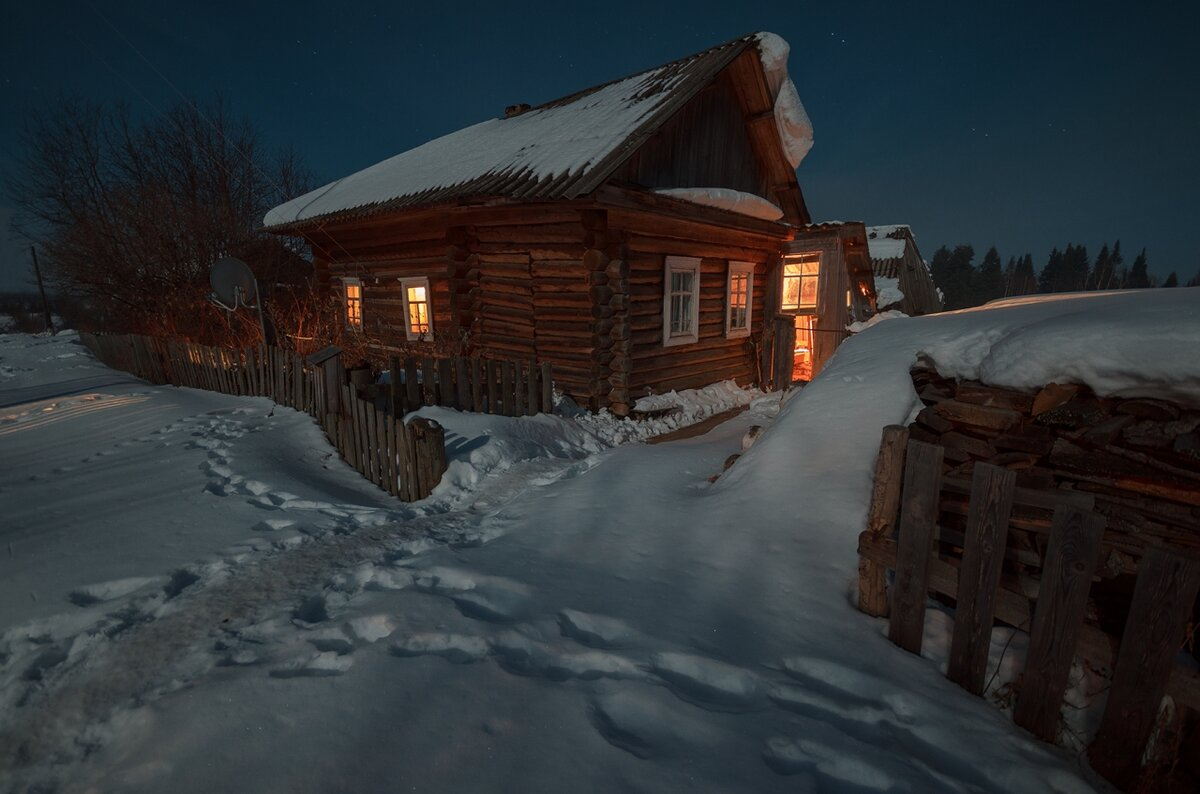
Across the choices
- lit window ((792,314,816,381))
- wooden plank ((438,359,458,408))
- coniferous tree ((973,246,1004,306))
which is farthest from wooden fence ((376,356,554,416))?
coniferous tree ((973,246,1004,306))

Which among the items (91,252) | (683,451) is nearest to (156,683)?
(683,451)

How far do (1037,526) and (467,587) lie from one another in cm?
294

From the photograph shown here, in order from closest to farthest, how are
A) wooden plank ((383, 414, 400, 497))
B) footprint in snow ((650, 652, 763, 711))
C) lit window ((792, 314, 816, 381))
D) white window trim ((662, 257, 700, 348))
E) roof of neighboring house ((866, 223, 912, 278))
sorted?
footprint in snow ((650, 652, 763, 711)) < wooden plank ((383, 414, 400, 497)) < white window trim ((662, 257, 700, 348)) < lit window ((792, 314, 816, 381)) < roof of neighboring house ((866, 223, 912, 278))

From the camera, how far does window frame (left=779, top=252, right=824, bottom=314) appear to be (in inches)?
458

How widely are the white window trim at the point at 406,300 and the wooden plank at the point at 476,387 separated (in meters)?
4.28

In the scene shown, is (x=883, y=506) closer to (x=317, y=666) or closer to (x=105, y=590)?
(x=317, y=666)

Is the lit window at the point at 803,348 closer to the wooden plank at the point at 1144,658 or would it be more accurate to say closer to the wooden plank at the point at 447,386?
the wooden plank at the point at 447,386

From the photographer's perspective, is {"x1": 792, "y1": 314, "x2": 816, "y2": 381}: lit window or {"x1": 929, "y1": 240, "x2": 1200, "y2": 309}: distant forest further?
{"x1": 929, "y1": 240, "x2": 1200, "y2": 309}: distant forest

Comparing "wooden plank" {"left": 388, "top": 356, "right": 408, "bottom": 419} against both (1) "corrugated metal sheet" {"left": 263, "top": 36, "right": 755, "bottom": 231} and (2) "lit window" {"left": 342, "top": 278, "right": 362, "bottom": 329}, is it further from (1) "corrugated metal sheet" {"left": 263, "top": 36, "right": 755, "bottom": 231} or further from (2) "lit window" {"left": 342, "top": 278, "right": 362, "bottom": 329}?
(2) "lit window" {"left": 342, "top": 278, "right": 362, "bottom": 329}

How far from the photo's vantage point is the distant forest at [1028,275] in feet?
193

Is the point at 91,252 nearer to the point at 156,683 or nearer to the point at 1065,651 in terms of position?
the point at 156,683

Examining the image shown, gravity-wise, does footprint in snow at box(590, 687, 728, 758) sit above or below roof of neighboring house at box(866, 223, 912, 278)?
below

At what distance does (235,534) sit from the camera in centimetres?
324

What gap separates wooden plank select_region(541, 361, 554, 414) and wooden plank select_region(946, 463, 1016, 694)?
5.12m
